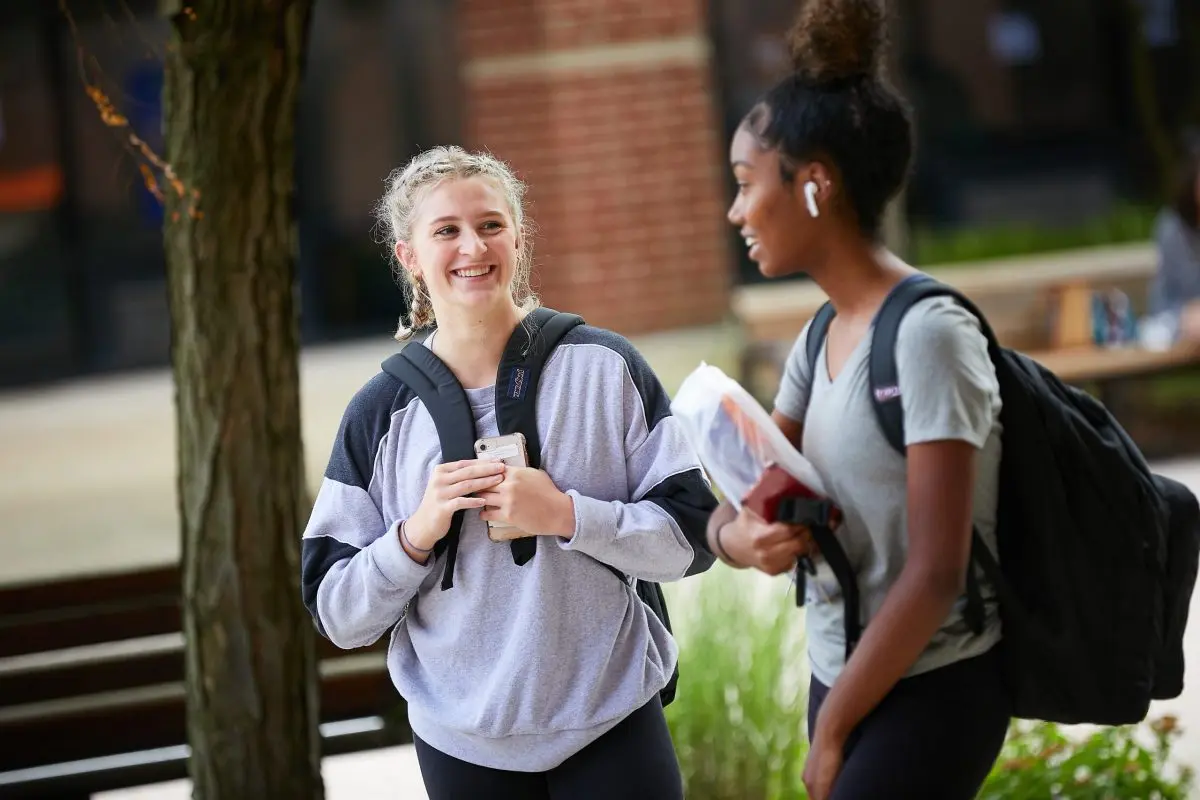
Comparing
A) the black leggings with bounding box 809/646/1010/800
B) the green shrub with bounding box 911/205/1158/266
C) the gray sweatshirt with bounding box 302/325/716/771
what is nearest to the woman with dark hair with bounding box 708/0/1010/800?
the black leggings with bounding box 809/646/1010/800

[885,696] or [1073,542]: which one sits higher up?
[1073,542]

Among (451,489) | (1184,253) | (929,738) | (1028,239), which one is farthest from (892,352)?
(1028,239)

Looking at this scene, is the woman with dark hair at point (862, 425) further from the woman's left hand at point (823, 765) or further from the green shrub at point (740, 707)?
the green shrub at point (740, 707)

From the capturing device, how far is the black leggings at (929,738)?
205cm

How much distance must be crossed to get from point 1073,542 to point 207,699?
7.23 ft

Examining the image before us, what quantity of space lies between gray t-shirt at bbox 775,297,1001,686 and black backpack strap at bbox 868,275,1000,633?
1 centimetres

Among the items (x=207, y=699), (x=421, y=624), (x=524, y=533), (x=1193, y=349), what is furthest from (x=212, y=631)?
(x=1193, y=349)

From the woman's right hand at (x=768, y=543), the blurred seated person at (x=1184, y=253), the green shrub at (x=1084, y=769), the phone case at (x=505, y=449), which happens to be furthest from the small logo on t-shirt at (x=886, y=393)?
Result: the blurred seated person at (x=1184, y=253)

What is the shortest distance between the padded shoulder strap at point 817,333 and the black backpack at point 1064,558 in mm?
178

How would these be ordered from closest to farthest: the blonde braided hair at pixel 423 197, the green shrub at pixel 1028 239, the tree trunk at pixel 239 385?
the blonde braided hair at pixel 423 197
the tree trunk at pixel 239 385
the green shrub at pixel 1028 239

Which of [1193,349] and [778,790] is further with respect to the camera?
[1193,349]

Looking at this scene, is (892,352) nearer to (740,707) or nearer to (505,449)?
(505,449)

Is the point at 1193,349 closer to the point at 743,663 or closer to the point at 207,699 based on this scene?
the point at 743,663

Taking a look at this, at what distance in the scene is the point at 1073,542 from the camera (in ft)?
6.85
